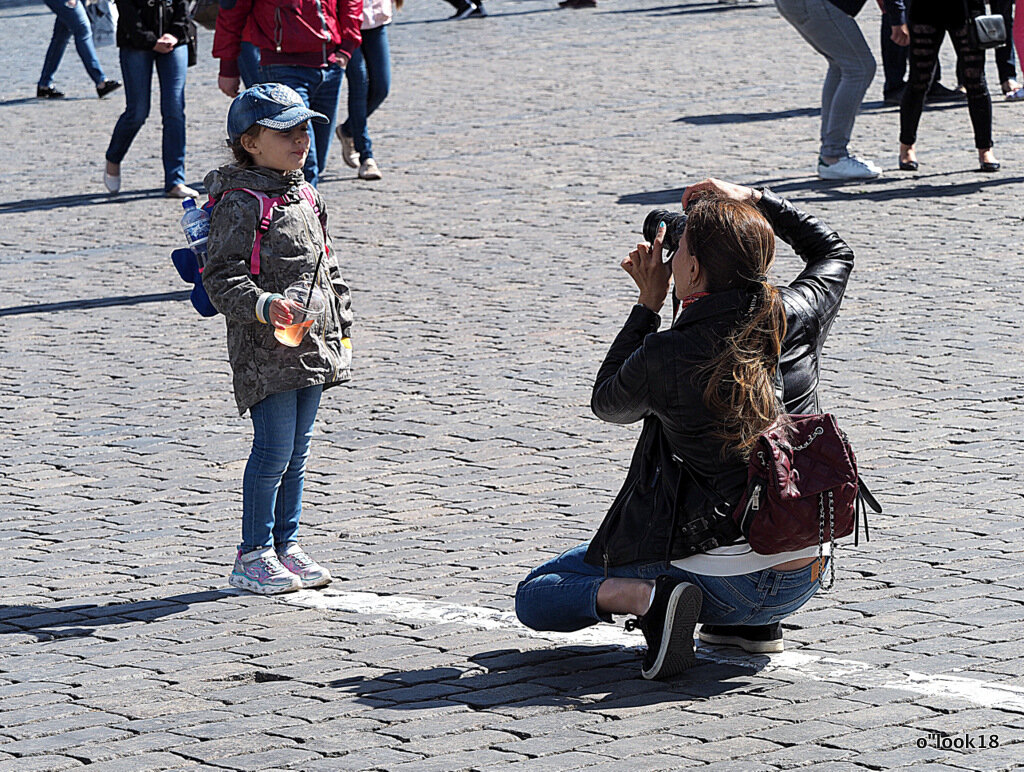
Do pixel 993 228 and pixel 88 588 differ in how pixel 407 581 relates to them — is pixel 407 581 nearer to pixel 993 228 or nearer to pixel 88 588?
pixel 88 588

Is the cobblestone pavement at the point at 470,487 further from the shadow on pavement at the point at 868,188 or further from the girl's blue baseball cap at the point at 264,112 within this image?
the girl's blue baseball cap at the point at 264,112

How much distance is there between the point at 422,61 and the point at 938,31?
9.03m

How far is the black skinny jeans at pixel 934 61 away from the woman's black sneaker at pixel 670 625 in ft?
26.9

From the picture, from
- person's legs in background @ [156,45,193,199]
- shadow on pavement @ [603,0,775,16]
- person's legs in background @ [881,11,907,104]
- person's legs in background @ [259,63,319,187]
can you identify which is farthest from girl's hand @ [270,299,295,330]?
shadow on pavement @ [603,0,775,16]

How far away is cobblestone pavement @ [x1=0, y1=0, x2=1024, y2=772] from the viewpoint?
4254mm

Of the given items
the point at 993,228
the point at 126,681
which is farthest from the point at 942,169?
the point at 126,681

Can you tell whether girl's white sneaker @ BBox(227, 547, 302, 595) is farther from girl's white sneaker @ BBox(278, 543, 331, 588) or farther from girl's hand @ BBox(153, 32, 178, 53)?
girl's hand @ BBox(153, 32, 178, 53)

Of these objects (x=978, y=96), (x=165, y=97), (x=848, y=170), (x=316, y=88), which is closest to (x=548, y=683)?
(x=316, y=88)

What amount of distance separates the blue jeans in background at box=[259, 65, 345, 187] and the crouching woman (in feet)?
19.0

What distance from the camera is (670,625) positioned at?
14.5ft

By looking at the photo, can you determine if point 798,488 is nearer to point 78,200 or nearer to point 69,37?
point 78,200

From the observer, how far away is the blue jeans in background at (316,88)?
10.4 metres

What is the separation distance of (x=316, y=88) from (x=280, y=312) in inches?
228

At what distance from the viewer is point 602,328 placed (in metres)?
8.53
